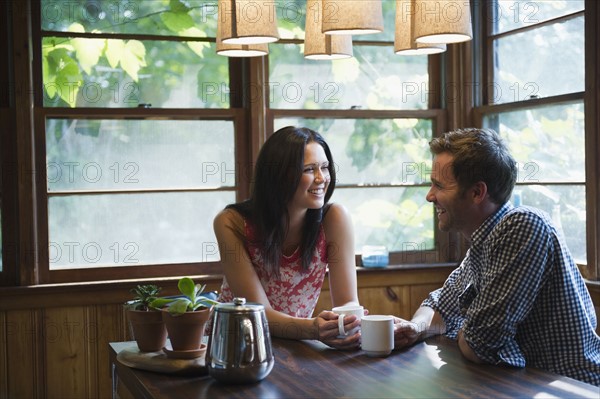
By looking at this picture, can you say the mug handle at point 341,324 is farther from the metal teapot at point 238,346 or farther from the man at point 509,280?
the metal teapot at point 238,346

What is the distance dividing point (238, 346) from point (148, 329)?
1.26ft

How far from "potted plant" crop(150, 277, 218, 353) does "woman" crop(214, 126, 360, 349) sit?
0.65 m

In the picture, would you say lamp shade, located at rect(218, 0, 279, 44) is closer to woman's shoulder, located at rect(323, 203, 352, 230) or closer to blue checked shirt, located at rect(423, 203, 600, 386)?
blue checked shirt, located at rect(423, 203, 600, 386)

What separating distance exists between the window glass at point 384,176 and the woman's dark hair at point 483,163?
1681mm

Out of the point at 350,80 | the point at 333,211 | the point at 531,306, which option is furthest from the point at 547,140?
the point at 531,306

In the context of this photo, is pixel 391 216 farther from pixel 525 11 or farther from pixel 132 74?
pixel 132 74

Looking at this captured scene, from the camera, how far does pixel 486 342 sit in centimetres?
193

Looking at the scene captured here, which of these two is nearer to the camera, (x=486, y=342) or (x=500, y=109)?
(x=486, y=342)

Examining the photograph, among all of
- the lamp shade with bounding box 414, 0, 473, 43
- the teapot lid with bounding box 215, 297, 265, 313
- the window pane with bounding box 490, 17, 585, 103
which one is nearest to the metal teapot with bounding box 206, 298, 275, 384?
the teapot lid with bounding box 215, 297, 265, 313

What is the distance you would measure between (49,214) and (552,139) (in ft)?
7.44

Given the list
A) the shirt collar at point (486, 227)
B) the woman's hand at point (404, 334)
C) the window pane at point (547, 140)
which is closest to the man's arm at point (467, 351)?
the woman's hand at point (404, 334)

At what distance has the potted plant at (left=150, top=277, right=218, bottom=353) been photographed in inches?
76.5

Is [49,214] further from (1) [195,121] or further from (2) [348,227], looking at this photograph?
(2) [348,227]

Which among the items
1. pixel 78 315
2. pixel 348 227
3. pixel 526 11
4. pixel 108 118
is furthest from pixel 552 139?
pixel 78 315
